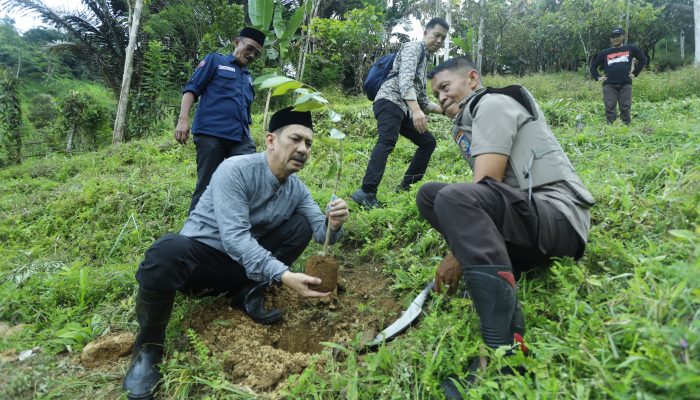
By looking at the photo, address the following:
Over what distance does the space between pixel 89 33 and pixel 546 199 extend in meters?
15.2

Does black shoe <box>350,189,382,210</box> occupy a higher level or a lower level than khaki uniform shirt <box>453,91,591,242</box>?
lower

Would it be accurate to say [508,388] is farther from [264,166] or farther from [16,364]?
[16,364]

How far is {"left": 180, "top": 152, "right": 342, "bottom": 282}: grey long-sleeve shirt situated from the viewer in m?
2.12

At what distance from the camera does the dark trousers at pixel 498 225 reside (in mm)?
1572

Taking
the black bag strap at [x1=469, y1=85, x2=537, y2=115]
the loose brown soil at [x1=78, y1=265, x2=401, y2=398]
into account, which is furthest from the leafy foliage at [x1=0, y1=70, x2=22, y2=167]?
the black bag strap at [x1=469, y1=85, x2=537, y2=115]

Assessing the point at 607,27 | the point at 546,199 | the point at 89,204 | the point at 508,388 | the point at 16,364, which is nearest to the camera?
the point at 508,388

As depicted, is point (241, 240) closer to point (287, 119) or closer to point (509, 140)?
point (287, 119)

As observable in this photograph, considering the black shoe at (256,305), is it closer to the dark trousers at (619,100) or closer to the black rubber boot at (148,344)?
the black rubber boot at (148,344)

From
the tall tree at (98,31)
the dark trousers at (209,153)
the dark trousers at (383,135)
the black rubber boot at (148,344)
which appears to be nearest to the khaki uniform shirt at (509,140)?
the black rubber boot at (148,344)

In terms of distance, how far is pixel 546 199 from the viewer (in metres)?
1.78

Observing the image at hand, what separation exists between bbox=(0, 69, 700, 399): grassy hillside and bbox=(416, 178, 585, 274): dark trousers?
16 cm

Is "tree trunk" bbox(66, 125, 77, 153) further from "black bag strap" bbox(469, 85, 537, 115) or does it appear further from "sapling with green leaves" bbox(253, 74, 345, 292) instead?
"black bag strap" bbox(469, 85, 537, 115)

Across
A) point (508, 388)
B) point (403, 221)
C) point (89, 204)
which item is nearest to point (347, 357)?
point (508, 388)

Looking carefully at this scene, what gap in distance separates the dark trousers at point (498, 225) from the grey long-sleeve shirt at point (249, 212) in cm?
91
